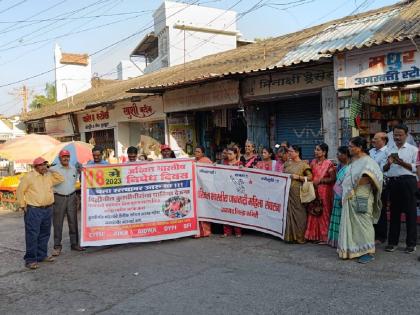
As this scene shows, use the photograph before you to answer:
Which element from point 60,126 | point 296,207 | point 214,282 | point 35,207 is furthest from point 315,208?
point 60,126

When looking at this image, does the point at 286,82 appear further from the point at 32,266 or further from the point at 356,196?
the point at 32,266

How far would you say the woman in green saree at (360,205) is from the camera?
542 centimetres

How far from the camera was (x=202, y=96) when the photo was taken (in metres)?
12.0

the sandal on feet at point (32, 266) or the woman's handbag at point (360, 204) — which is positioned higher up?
the woman's handbag at point (360, 204)

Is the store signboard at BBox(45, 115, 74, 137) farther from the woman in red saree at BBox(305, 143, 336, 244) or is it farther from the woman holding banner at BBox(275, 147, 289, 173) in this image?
the woman in red saree at BBox(305, 143, 336, 244)

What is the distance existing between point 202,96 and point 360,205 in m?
7.21

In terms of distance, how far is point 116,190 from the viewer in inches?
273

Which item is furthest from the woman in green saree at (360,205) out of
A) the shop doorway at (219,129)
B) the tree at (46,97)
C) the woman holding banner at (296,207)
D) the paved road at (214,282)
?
the tree at (46,97)

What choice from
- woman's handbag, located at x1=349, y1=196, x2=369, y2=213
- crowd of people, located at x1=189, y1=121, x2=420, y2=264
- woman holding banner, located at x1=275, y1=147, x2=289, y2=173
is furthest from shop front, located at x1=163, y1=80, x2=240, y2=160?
woman's handbag, located at x1=349, y1=196, x2=369, y2=213

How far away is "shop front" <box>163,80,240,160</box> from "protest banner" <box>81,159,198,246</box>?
4395 mm

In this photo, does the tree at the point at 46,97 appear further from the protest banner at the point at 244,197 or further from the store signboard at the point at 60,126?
the protest banner at the point at 244,197

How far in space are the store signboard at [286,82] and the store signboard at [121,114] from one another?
4.07 m

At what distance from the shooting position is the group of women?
546 cm

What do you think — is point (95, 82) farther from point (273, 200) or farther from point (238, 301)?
point (238, 301)
